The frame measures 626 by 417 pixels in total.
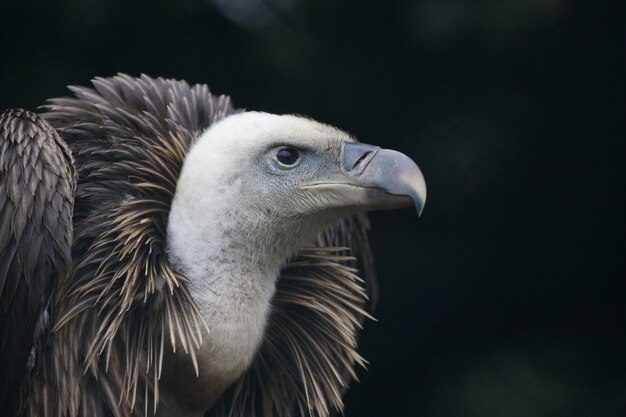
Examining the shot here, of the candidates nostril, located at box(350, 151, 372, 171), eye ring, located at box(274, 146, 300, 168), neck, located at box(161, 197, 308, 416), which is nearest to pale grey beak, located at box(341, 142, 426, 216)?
nostril, located at box(350, 151, 372, 171)

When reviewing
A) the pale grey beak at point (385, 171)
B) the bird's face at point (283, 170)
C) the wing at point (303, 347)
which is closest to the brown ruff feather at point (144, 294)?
the wing at point (303, 347)

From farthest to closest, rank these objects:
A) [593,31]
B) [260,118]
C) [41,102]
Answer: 1. [593,31]
2. [41,102]
3. [260,118]

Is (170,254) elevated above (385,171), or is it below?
below

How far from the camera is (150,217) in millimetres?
2465

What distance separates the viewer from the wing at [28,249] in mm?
2287

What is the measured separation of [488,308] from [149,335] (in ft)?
6.45

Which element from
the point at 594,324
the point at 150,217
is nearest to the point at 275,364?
the point at 150,217

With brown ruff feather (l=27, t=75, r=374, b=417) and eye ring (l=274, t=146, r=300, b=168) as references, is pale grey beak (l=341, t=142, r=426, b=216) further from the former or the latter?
brown ruff feather (l=27, t=75, r=374, b=417)

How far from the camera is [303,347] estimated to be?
8.79 feet

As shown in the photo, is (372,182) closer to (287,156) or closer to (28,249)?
(287,156)

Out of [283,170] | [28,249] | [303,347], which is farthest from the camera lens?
[303,347]

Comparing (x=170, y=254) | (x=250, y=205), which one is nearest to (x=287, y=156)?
(x=250, y=205)

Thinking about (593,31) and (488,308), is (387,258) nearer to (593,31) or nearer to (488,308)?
(488,308)

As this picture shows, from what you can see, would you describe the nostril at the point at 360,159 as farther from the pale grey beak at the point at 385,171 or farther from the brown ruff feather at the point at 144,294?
the brown ruff feather at the point at 144,294
